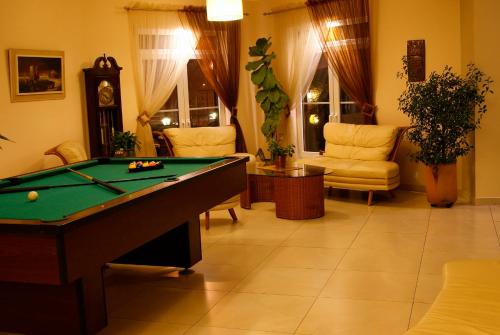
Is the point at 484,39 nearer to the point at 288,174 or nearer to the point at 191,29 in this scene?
the point at 288,174

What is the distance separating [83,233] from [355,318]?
6.41 feet

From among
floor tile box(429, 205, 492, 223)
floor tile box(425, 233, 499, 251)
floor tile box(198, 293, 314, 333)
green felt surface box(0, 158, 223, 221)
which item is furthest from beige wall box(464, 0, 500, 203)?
floor tile box(198, 293, 314, 333)

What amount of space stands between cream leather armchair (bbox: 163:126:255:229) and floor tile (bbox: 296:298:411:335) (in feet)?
13.9

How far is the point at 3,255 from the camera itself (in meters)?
3.29

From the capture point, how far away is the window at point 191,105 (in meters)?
9.24

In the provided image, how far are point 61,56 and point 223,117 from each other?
2.97 meters

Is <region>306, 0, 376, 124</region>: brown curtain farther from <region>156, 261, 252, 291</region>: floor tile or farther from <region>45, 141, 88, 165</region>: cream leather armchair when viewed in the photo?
<region>156, 261, 252, 291</region>: floor tile

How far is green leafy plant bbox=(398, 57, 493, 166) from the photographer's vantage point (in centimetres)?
693

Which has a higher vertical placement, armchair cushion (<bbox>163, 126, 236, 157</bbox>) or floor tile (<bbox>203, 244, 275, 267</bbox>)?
armchair cushion (<bbox>163, 126, 236, 157</bbox>)

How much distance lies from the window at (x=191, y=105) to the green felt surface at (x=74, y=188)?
3439 millimetres

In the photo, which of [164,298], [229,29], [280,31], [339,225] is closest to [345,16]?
[280,31]

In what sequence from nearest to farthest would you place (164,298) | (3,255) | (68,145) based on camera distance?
(3,255) → (164,298) → (68,145)

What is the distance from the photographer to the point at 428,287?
4641mm

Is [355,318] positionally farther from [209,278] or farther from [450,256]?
[450,256]
